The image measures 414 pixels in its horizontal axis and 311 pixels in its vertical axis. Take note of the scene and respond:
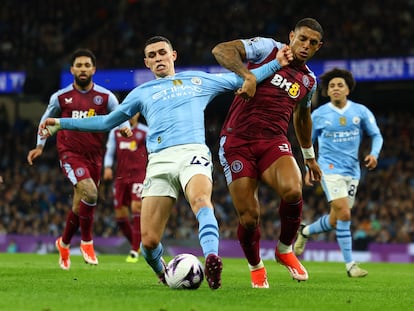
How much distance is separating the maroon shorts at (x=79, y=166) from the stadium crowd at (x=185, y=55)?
9.32 m

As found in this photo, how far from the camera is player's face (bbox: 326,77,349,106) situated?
12.4 meters

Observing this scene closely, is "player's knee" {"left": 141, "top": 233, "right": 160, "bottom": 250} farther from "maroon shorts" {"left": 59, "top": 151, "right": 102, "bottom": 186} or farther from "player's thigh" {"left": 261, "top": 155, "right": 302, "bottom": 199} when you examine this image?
"maroon shorts" {"left": 59, "top": 151, "right": 102, "bottom": 186}

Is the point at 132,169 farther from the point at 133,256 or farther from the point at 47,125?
the point at 47,125

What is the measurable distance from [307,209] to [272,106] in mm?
14998

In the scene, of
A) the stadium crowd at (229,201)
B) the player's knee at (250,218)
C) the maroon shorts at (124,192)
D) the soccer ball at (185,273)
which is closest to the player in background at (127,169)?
the maroon shorts at (124,192)

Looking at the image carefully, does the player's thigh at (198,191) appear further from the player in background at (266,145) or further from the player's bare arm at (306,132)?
the player's bare arm at (306,132)

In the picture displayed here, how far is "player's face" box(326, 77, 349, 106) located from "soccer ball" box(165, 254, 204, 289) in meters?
5.65

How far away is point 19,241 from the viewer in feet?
76.0

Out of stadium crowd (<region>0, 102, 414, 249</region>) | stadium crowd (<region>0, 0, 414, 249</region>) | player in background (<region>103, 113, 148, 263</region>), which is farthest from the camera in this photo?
stadium crowd (<region>0, 0, 414, 249</region>)

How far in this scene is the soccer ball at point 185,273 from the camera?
289 inches

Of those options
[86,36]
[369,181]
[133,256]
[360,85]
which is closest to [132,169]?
[133,256]

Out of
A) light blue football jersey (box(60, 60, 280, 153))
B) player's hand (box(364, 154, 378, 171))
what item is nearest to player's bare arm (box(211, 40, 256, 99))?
light blue football jersey (box(60, 60, 280, 153))

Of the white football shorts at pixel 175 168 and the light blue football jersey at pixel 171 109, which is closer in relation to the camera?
the white football shorts at pixel 175 168

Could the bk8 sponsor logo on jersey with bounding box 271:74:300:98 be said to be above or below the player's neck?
above
